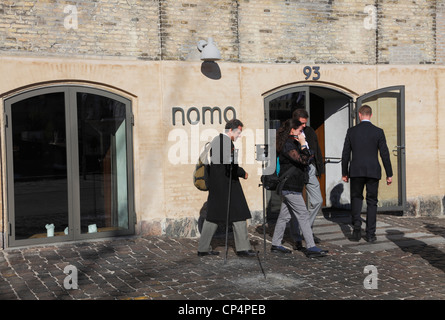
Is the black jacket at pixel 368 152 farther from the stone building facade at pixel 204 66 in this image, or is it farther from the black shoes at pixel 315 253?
the stone building facade at pixel 204 66

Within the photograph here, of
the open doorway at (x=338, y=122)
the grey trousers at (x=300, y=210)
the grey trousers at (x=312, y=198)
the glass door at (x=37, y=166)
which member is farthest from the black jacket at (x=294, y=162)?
the glass door at (x=37, y=166)

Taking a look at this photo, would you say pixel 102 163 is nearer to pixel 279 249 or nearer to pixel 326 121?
pixel 279 249

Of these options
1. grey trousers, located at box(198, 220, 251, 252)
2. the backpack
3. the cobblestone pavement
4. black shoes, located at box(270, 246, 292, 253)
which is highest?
the backpack

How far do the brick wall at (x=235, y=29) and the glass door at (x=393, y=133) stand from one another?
0.79 metres

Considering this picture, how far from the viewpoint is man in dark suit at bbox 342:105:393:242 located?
30.5 ft

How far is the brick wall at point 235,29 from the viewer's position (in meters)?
9.59

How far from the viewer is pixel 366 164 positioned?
9312 millimetres

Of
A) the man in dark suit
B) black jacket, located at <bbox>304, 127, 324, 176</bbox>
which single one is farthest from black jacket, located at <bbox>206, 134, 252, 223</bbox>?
the man in dark suit

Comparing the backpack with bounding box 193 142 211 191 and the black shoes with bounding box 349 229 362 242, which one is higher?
the backpack with bounding box 193 142 211 191

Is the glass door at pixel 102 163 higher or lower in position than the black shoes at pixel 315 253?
higher

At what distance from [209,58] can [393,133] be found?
4244 mm

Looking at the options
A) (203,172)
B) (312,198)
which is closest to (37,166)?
(203,172)

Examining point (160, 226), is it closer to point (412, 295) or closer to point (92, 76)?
point (92, 76)

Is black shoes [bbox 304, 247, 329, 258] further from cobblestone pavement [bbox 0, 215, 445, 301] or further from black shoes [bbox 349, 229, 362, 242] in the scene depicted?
black shoes [bbox 349, 229, 362, 242]
